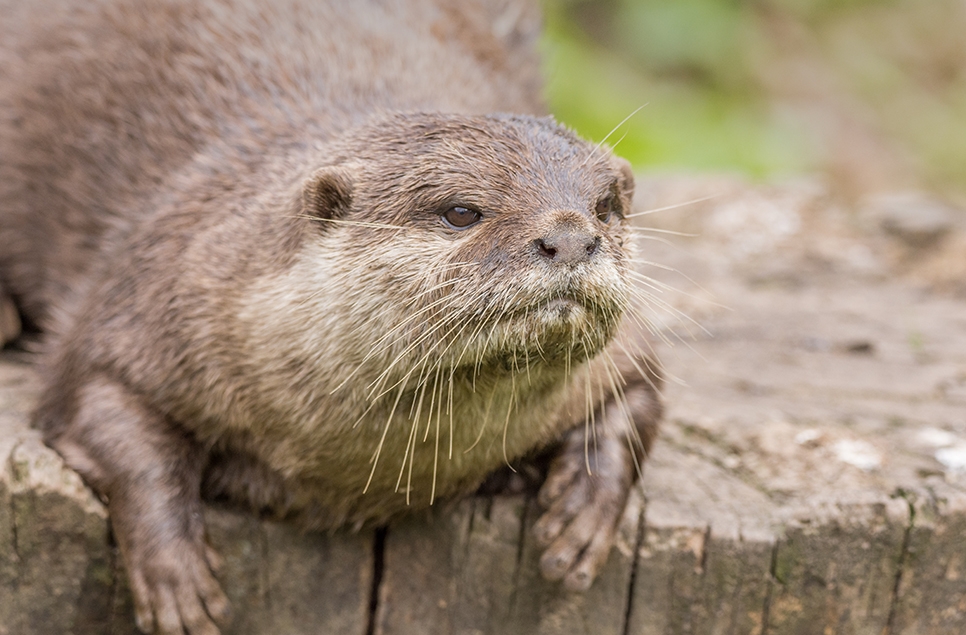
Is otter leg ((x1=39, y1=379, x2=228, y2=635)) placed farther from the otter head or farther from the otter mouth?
the otter mouth

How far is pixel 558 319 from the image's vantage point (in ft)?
6.76

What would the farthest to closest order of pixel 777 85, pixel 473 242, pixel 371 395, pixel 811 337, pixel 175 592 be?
pixel 777 85
pixel 811 337
pixel 175 592
pixel 371 395
pixel 473 242

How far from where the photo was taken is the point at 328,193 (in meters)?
2.38

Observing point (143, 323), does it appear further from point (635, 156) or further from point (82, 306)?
point (635, 156)

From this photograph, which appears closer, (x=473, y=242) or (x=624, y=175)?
(x=473, y=242)

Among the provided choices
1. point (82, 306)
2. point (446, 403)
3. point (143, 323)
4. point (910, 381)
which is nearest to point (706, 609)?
point (446, 403)

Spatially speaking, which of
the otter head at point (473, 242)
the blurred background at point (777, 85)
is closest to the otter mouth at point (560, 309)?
the otter head at point (473, 242)

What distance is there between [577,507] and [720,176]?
3.03 meters

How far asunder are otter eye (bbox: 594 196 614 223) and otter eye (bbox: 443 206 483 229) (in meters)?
0.27

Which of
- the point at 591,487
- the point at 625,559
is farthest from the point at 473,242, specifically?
the point at 625,559

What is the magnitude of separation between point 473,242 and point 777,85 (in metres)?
6.89

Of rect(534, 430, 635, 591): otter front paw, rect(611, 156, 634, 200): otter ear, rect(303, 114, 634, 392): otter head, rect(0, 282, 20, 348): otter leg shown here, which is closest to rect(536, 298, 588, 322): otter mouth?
rect(303, 114, 634, 392): otter head

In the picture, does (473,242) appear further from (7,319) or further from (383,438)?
(7,319)

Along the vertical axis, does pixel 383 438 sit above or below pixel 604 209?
below
